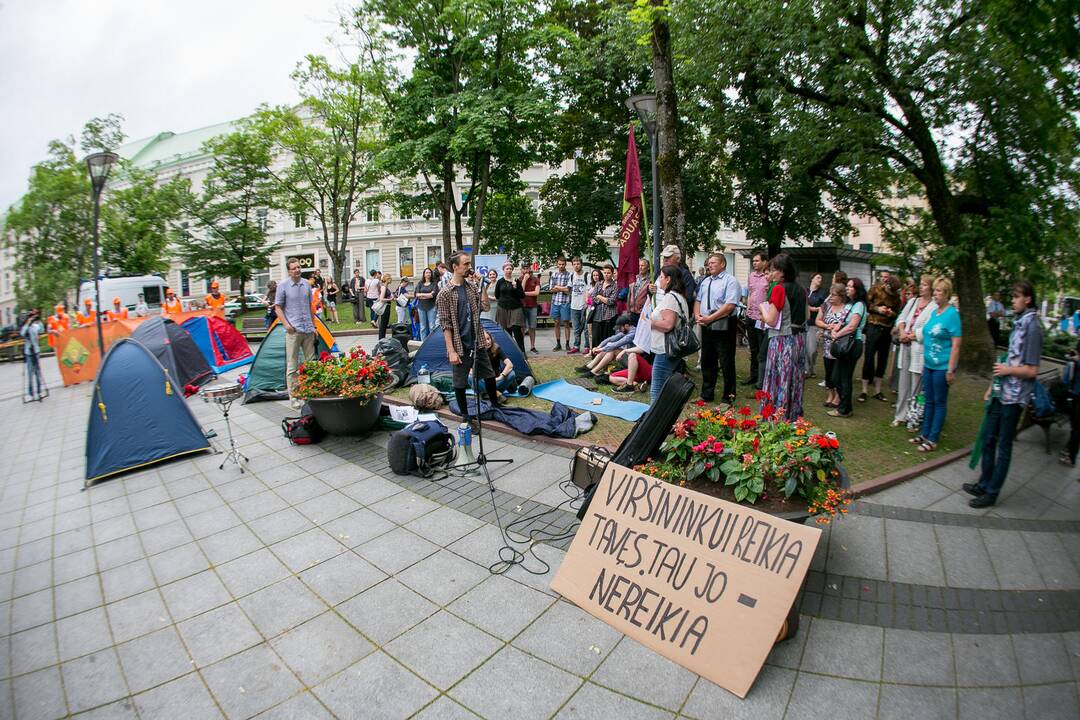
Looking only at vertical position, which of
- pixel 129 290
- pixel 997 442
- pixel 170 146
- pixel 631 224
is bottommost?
pixel 997 442

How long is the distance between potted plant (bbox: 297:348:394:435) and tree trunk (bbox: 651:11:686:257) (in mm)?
5154

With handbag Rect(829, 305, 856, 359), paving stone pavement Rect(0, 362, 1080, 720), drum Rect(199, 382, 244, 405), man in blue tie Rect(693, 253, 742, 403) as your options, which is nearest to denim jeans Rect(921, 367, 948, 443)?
paving stone pavement Rect(0, 362, 1080, 720)

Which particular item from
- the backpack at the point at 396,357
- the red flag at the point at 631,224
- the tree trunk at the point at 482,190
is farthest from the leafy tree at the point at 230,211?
the red flag at the point at 631,224

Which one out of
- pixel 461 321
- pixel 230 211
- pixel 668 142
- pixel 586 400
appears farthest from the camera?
pixel 230 211

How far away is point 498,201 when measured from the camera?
23.8 meters

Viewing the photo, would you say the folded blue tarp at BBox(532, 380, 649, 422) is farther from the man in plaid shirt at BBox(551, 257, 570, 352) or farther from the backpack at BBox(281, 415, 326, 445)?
the man in plaid shirt at BBox(551, 257, 570, 352)

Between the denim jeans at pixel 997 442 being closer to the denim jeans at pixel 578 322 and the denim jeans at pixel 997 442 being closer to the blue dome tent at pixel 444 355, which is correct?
the blue dome tent at pixel 444 355

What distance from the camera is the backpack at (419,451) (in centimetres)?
534

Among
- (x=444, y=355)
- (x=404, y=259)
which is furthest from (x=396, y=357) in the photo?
(x=404, y=259)

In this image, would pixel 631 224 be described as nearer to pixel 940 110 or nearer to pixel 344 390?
pixel 344 390

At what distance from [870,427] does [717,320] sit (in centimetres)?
230

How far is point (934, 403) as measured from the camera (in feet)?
19.2

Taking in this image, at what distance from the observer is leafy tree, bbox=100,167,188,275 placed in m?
30.5

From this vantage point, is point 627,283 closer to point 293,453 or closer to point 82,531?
point 293,453
